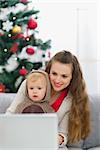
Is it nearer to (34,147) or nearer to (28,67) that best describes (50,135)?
(34,147)

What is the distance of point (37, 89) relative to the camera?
1.54 meters

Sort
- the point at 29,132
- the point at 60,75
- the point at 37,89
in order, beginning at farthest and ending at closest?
the point at 60,75 < the point at 37,89 < the point at 29,132

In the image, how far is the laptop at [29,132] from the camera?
764 millimetres

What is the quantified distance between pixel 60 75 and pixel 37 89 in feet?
0.89

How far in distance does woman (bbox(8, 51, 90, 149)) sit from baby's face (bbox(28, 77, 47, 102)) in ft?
0.65

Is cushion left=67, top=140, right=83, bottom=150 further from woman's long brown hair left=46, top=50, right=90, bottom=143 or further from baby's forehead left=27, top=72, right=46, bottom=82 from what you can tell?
baby's forehead left=27, top=72, right=46, bottom=82

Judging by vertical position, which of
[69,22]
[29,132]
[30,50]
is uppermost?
[29,132]

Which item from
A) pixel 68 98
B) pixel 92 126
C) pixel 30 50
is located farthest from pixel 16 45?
pixel 68 98

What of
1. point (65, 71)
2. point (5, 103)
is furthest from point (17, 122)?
point (5, 103)

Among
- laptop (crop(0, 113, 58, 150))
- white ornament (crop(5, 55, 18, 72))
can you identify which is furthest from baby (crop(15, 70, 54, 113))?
white ornament (crop(5, 55, 18, 72))

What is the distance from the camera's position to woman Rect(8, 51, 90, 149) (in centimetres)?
180

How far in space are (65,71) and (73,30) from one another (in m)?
2.42

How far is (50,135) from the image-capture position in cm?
77

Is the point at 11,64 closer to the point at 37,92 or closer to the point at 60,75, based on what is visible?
the point at 60,75
